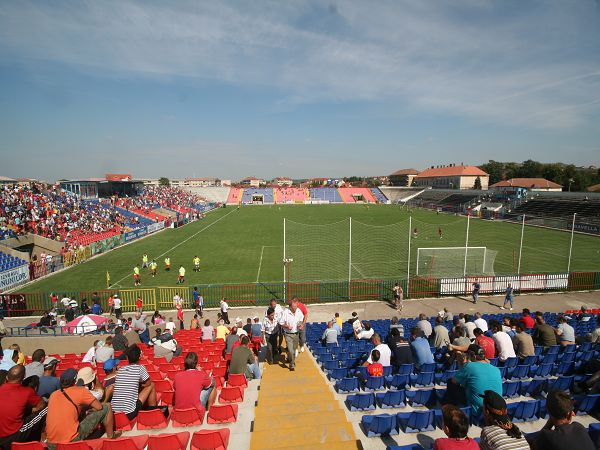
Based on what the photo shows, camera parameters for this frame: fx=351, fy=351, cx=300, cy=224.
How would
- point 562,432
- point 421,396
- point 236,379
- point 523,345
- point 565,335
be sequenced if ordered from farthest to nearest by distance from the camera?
point 565,335
point 523,345
point 236,379
point 421,396
point 562,432

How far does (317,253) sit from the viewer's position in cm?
3195

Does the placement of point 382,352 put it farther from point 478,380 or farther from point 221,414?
point 221,414

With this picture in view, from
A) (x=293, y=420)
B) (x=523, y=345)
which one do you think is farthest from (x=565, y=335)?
(x=293, y=420)

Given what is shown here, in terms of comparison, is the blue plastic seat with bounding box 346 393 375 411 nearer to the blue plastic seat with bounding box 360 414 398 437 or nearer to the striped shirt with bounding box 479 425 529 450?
the blue plastic seat with bounding box 360 414 398 437

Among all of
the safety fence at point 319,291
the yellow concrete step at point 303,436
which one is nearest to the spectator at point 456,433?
the yellow concrete step at point 303,436

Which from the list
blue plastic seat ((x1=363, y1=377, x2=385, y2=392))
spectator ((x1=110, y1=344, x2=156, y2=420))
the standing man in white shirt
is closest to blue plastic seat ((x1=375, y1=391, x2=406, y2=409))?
blue plastic seat ((x1=363, y1=377, x2=385, y2=392))

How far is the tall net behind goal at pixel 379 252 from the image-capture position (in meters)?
25.6

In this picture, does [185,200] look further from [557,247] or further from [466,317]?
[466,317]

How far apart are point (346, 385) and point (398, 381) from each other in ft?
3.58

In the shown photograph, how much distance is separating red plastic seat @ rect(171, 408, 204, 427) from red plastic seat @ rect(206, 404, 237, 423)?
206 mm

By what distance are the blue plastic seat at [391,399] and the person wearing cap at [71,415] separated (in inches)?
185

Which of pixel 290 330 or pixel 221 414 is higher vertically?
pixel 290 330

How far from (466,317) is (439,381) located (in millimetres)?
3414

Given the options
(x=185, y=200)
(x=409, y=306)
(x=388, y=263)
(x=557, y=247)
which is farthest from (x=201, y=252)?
(x=185, y=200)
